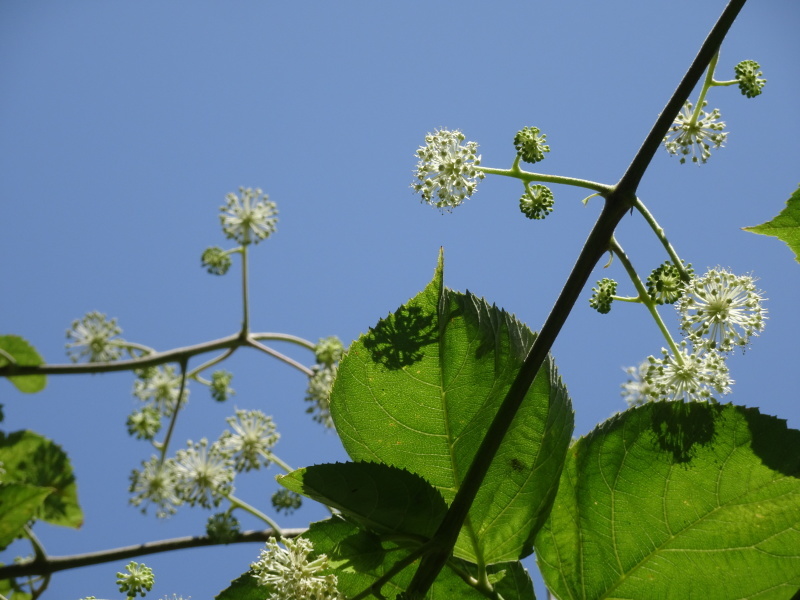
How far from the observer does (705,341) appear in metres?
1.94

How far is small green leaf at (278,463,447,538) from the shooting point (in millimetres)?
1291

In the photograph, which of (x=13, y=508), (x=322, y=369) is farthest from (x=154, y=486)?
(x=13, y=508)

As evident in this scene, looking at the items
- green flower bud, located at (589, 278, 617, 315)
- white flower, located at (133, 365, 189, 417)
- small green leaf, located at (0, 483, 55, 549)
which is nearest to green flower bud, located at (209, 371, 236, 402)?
white flower, located at (133, 365, 189, 417)

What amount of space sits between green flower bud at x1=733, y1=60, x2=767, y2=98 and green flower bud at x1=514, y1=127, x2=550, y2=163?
60 centimetres

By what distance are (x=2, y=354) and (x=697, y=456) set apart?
350cm

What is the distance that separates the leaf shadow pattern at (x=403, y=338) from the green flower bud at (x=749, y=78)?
130cm

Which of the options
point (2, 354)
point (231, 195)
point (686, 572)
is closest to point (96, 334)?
point (2, 354)

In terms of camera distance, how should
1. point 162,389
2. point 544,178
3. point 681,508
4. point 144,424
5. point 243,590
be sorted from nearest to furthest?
1. point 681,508
2. point 243,590
3. point 544,178
4. point 144,424
5. point 162,389

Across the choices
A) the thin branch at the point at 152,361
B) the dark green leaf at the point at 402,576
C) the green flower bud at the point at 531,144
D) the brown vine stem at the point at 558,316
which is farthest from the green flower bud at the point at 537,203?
the thin branch at the point at 152,361

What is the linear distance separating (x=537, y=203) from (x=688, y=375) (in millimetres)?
617

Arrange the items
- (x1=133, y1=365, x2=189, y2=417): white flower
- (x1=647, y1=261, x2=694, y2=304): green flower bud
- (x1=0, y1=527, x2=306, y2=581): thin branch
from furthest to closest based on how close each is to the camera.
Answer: (x1=133, y1=365, x2=189, y2=417): white flower, (x1=0, y1=527, x2=306, y2=581): thin branch, (x1=647, y1=261, x2=694, y2=304): green flower bud

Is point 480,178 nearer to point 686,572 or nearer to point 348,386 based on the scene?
point 348,386

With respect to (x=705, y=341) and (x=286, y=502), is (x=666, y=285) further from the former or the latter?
(x=286, y=502)

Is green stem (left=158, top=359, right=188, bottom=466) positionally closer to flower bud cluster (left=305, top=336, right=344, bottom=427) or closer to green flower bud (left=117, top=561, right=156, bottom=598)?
flower bud cluster (left=305, top=336, right=344, bottom=427)
